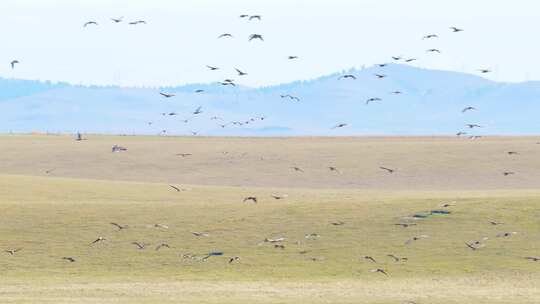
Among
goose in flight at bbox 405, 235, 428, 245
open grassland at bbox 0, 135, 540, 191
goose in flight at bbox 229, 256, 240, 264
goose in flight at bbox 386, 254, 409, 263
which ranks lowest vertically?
goose in flight at bbox 229, 256, 240, 264

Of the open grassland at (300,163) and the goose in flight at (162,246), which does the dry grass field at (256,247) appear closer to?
the goose in flight at (162,246)

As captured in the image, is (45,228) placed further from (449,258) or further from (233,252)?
(449,258)

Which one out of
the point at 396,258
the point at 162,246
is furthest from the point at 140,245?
the point at 396,258

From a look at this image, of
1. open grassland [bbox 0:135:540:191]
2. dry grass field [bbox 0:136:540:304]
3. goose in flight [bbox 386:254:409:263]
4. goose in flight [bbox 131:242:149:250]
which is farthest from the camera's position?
open grassland [bbox 0:135:540:191]

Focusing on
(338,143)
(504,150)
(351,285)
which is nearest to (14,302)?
(351,285)

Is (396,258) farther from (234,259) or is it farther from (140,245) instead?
(140,245)

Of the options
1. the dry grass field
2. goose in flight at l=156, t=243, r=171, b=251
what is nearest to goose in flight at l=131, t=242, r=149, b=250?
the dry grass field

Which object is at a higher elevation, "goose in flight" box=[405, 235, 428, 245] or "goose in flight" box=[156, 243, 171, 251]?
"goose in flight" box=[405, 235, 428, 245]

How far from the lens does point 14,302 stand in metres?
32.9

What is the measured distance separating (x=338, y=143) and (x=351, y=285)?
70.2m

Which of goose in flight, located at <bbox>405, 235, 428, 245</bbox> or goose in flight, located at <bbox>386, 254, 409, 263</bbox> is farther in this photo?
goose in flight, located at <bbox>405, 235, 428, 245</bbox>

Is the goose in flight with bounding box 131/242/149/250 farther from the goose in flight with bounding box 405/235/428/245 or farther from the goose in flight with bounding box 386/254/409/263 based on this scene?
the goose in flight with bounding box 405/235/428/245

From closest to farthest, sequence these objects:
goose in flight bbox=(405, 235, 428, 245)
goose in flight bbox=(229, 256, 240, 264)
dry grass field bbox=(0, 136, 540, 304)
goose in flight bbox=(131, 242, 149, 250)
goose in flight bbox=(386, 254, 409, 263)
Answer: dry grass field bbox=(0, 136, 540, 304), goose in flight bbox=(229, 256, 240, 264), goose in flight bbox=(386, 254, 409, 263), goose in flight bbox=(131, 242, 149, 250), goose in flight bbox=(405, 235, 428, 245)

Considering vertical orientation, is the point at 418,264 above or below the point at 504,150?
below
